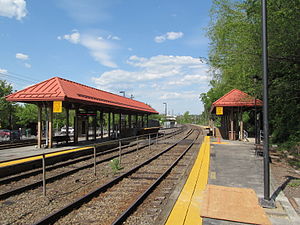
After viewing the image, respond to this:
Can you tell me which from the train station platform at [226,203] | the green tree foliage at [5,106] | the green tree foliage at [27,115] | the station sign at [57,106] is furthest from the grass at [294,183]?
the green tree foliage at [27,115]

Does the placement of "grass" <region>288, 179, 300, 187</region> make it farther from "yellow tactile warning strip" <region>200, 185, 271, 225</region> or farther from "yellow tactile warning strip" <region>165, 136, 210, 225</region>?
"yellow tactile warning strip" <region>165, 136, 210, 225</region>

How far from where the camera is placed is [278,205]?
4789 mm

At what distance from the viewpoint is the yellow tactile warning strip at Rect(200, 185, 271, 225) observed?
4.10 m

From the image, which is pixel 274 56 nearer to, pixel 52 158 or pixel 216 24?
pixel 52 158

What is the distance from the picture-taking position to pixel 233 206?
4629 millimetres

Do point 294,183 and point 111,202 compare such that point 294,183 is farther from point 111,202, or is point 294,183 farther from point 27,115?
point 27,115

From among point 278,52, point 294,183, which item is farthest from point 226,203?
point 278,52

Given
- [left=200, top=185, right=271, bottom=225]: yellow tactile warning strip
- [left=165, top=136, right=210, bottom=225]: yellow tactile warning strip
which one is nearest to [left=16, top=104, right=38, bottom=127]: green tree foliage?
[left=165, top=136, right=210, bottom=225]: yellow tactile warning strip

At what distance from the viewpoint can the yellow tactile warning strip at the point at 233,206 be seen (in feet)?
13.5

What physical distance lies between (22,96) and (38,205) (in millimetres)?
11189

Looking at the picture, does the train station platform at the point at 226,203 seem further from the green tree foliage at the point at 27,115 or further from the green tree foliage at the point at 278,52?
the green tree foliage at the point at 27,115

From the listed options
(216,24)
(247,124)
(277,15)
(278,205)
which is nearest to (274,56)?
(277,15)

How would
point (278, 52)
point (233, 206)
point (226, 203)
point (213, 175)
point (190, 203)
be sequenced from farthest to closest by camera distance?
1. point (278, 52)
2. point (213, 175)
3. point (190, 203)
4. point (226, 203)
5. point (233, 206)

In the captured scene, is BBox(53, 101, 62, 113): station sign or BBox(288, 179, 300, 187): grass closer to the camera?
BBox(288, 179, 300, 187): grass
